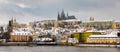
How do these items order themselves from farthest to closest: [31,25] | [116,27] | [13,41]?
1. [31,25]
2. [116,27]
3. [13,41]

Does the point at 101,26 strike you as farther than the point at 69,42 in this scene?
Yes

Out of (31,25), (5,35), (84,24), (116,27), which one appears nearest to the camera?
(5,35)

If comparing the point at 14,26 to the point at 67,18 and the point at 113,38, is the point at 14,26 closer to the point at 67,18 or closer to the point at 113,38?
the point at 67,18

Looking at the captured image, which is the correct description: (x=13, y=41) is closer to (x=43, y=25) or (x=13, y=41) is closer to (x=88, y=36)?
(x=88, y=36)

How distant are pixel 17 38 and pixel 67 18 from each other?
44878mm

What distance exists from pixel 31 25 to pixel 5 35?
118 feet

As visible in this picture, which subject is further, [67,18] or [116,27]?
[67,18]

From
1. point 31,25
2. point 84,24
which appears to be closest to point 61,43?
point 84,24

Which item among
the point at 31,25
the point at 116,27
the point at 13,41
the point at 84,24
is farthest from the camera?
the point at 31,25

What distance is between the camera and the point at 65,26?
121 meters

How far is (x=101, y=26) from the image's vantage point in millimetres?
114188

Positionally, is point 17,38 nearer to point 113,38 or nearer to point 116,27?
point 113,38

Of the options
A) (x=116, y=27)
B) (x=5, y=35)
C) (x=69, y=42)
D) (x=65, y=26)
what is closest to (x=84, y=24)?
(x=65, y=26)

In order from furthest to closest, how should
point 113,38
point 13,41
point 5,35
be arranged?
1. point 5,35
2. point 13,41
3. point 113,38
